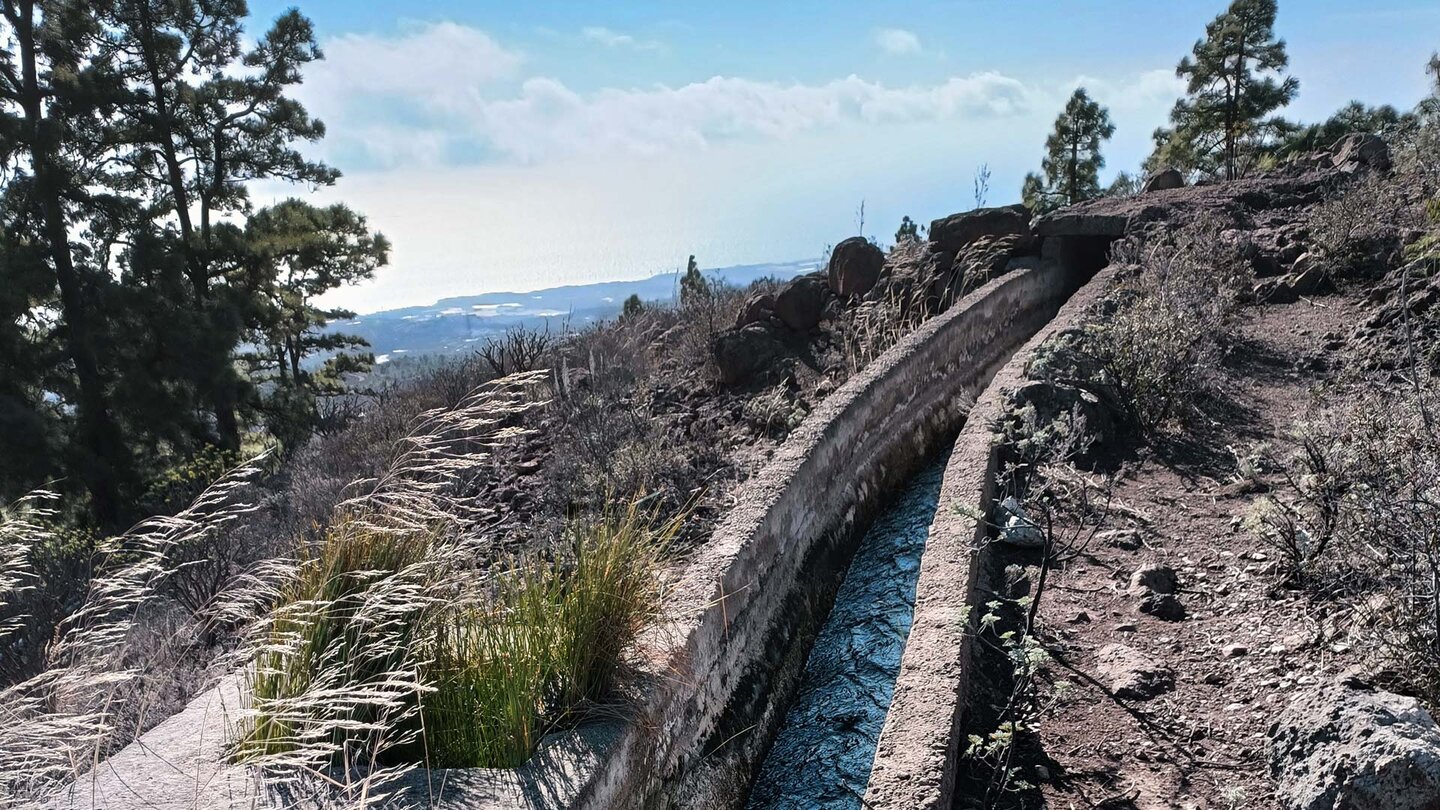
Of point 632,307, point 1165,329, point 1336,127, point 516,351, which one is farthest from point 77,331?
point 1336,127

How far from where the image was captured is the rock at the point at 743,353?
31.1ft

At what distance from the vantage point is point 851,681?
16.9 feet

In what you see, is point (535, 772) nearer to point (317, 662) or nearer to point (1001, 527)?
point (317, 662)

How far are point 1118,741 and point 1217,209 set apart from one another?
8.91 meters

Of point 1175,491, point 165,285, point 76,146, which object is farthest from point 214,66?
point 1175,491

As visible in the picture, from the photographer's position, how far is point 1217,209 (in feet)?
33.0

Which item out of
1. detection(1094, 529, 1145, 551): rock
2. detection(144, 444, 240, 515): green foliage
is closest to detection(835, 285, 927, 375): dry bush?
detection(1094, 529, 1145, 551): rock

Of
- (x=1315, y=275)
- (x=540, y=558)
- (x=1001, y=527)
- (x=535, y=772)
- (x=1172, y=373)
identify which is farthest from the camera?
(x=1315, y=275)

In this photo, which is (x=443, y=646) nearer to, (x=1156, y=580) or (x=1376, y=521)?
(x=1156, y=580)

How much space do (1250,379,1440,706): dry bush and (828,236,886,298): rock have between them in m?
6.58

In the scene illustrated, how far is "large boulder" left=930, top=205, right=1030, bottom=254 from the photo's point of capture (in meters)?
10.9

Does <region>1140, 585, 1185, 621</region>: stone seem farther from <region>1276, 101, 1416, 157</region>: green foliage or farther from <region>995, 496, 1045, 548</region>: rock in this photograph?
<region>1276, 101, 1416, 157</region>: green foliage

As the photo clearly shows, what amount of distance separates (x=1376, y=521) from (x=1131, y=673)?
99 centimetres

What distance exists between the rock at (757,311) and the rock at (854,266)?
0.88m
